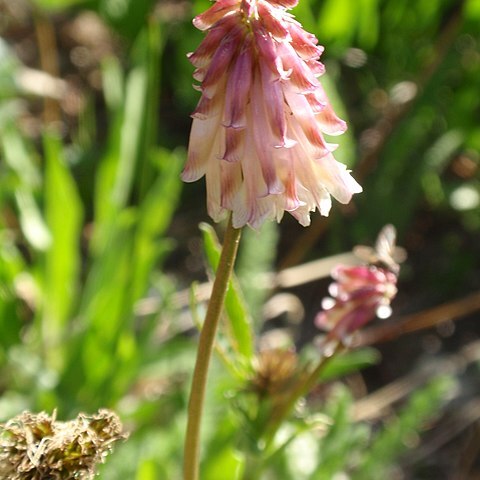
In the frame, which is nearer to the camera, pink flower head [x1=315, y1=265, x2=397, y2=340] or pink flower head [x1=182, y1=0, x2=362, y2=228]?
pink flower head [x1=182, y1=0, x2=362, y2=228]

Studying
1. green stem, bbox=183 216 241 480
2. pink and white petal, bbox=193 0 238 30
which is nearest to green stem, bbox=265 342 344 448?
green stem, bbox=183 216 241 480

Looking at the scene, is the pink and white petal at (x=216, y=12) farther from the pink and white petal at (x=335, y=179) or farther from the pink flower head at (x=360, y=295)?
the pink flower head at (x=360, y=295)

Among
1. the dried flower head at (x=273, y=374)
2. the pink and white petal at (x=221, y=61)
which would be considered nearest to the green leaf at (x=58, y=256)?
the dried flower head at (x=273, y=374)

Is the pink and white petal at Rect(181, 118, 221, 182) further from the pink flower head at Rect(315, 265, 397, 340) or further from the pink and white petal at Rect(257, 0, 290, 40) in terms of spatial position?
the pink flower head at Rect(315, 265, 397, 340)

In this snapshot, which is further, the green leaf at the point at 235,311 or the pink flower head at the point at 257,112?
the green leaf at the point at 235,311

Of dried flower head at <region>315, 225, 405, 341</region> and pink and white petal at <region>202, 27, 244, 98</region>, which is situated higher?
pink and white petal at <region>202, 27, 244, 98</region>

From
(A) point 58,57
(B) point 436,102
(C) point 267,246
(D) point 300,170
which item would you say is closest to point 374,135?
(B) point 436,102
